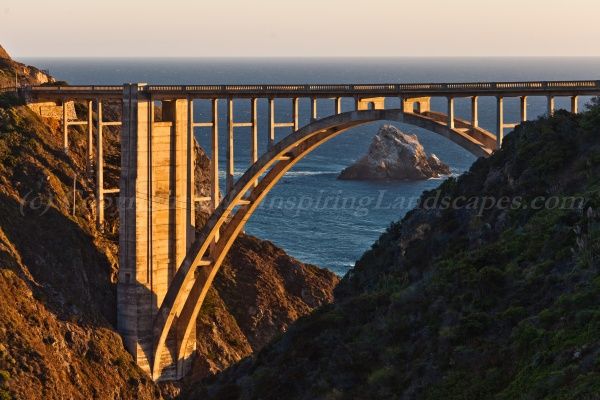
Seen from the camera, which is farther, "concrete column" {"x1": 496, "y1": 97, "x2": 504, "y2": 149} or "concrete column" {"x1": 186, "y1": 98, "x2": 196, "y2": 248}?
"concrete column" {"x1": 186, "y1": 98, "x2": 196, "y2": 248}

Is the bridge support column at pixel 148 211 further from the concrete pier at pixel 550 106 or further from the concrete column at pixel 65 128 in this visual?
the concrete pier at pixel 550 106

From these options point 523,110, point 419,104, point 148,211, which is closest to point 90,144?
point 148,211

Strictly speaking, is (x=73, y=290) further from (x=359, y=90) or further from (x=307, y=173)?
(x=307, y=173)

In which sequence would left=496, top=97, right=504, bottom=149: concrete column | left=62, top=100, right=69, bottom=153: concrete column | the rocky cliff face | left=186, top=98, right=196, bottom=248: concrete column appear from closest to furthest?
left=496, top=97, right=504, bottom=149: concrete column, left=186, top=98, right=196, bottom=248: concrete column, left=62, top=100, right=69, bottom=153: concrete column, the rocky cliff face

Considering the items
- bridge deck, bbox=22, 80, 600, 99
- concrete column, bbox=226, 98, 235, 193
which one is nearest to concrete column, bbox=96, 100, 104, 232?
bridge deck, bbox=22, 80, 600, 99

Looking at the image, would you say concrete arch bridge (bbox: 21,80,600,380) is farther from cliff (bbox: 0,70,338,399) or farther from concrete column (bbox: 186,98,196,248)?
cliff (bbox: 0,70,338,399)

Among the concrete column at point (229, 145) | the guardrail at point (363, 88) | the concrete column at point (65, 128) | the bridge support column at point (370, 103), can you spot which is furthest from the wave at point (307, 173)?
the bridge support column at point (370, 103)

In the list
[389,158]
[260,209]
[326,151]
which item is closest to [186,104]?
[260,209]
